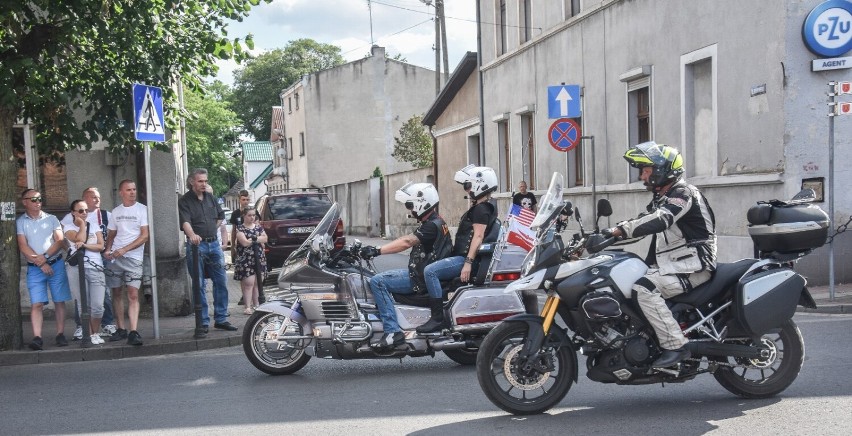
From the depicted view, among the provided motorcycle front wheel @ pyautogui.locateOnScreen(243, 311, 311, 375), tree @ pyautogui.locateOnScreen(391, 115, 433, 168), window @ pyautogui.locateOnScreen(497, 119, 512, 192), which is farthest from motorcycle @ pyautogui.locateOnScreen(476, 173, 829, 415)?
tree @ pyautogui.locateOnScreen(391, 115, 433, 168)

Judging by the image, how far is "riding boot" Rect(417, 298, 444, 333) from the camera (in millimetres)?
8188

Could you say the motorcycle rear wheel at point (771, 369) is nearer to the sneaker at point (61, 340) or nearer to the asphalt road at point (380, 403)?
the asphalt road at point (380, 403)

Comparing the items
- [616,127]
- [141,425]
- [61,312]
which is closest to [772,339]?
[141,425]

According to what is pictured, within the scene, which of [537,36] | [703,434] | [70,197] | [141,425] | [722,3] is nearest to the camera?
[703,434]

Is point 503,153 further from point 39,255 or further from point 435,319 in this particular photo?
point 435,319

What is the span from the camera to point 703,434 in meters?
5.77

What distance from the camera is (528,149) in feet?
82.9

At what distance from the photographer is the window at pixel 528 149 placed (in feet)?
82.1

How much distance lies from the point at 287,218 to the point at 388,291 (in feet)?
41.2

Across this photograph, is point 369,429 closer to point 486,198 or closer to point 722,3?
point 486,198

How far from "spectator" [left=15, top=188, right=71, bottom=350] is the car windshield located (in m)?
9.80

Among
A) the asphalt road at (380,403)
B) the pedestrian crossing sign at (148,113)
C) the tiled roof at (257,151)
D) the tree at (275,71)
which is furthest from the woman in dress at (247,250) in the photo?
the tiled roof at (257,151)

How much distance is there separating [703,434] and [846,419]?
103 centimetres

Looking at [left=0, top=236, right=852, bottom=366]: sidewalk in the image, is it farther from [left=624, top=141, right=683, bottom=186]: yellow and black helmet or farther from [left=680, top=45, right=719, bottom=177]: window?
[left=680, top=45, right=719, bottom=177]: window
